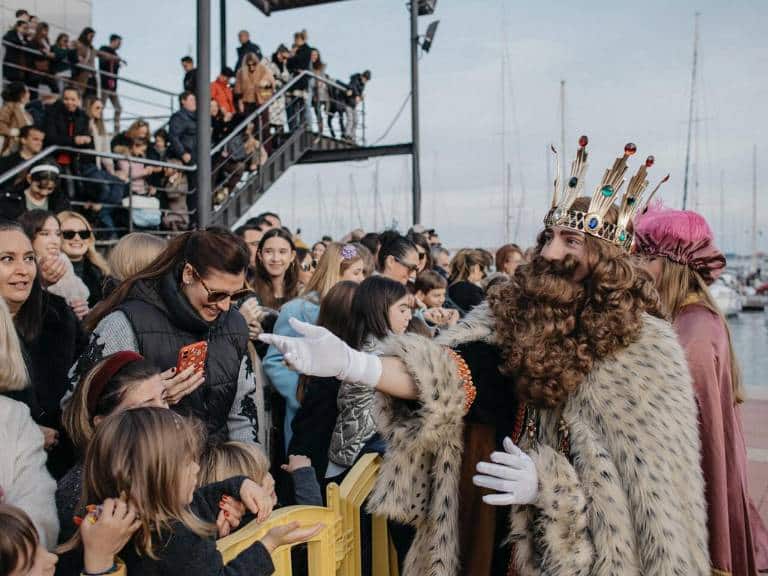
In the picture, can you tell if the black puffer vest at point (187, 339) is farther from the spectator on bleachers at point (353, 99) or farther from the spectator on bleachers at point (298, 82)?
the spectator on bleachers at point (353, 99)

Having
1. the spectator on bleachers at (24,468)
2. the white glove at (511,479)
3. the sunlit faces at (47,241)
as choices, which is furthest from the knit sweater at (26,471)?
the sunlit faces at (47,241)

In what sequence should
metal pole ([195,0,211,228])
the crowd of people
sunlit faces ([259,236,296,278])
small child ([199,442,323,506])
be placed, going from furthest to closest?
the crowd of people
sunlit faces ([259,236,296,278])
metal pole ([195,0,211,228])
small child ([199,442,323,506])

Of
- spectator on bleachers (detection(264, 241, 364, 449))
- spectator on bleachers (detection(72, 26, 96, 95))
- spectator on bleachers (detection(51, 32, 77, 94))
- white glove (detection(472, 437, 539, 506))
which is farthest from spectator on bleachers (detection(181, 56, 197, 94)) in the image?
white glove (detection(472, 437, 539, 506))

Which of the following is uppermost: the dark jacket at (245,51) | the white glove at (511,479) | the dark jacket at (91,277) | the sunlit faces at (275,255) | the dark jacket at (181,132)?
the dark jacket at (245,51)

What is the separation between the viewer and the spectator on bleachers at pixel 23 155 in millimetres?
6285

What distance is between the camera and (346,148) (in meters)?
12.7

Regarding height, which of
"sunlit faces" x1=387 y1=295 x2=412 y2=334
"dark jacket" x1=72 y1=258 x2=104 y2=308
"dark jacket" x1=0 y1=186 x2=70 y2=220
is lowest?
"sunlit faces" x1=387 y1=295 x2=412 y2=334

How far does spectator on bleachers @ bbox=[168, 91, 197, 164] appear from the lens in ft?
29.3

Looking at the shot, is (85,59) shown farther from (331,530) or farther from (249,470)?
(331,530)

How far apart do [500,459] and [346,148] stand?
1118 cm

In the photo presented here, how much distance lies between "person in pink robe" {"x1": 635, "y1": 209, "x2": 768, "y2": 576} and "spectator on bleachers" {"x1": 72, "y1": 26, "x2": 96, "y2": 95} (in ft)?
28.0

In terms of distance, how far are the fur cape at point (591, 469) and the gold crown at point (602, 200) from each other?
32cm

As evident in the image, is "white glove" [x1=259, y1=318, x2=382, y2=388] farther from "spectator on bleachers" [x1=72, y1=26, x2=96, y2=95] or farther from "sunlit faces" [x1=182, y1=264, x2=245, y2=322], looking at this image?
"spectator on bleachers" [x1=72, y1=26, x2=96, y2=95]

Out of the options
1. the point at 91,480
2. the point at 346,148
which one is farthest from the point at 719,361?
the point at 346,148
